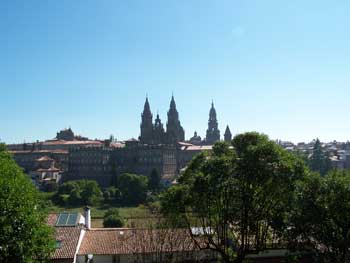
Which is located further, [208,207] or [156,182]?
[156,182]

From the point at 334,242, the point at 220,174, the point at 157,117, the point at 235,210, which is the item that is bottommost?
the point at 334,242

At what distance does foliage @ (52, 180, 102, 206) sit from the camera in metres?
58.6

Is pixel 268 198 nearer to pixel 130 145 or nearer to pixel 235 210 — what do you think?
pixel 235 210

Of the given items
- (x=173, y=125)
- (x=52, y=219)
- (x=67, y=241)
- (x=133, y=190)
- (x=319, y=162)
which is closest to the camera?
(x=67, y=241)

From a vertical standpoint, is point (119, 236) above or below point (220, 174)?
below

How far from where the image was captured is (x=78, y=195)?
5875 centimetres

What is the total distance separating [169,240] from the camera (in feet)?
54.5

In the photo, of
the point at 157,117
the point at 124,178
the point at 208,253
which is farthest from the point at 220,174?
the point at 157,117

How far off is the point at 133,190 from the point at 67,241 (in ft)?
138

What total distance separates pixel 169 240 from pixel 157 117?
91.4m

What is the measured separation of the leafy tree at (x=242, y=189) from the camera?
1319 cm

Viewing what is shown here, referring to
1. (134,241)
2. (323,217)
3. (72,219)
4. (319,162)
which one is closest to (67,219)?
(72,219)

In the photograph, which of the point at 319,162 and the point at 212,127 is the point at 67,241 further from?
the point at 212,127

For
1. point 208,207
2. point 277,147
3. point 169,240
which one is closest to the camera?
point 277,147
